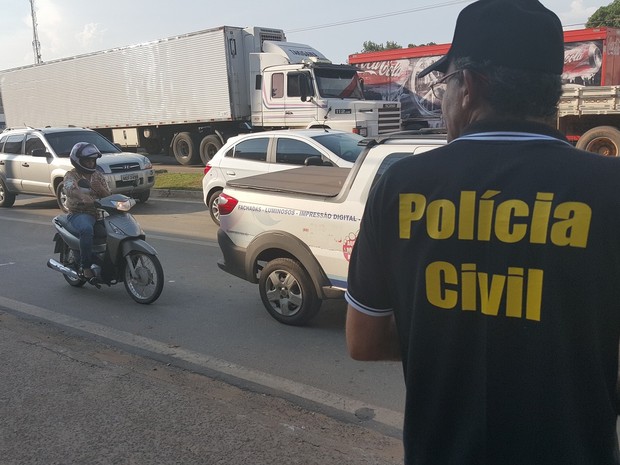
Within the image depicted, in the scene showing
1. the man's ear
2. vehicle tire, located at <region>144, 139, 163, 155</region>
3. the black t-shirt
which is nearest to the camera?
the black t-shirt

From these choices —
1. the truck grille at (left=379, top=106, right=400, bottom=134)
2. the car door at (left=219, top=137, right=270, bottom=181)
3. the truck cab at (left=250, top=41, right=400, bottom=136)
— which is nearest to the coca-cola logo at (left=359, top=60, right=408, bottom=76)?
the truck cab at (left=250, top=41, right=400, bottom=136)

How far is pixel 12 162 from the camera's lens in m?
13.4

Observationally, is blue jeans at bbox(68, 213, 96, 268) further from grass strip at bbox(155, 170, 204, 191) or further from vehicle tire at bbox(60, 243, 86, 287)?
grass strip at bbox(155, 170, 204, 191)

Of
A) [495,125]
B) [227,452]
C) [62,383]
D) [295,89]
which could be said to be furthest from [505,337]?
[295,89]

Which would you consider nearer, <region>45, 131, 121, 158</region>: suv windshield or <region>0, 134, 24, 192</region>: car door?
<region>45, 131, 121, 158</region>: suv windshield

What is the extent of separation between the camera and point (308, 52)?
59.0ft

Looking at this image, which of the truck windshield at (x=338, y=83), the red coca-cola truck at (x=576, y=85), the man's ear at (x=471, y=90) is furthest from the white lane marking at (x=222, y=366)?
the truck windshield at (x=338, y=83)

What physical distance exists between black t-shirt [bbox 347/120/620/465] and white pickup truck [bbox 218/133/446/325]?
11.5ft

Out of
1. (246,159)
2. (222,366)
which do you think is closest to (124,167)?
(246,159)

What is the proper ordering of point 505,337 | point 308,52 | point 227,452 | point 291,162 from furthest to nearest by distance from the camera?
1. point 308,52
2. point 291,162
3. point 227,452
4. point 505,337

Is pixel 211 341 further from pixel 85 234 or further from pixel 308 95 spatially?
pixel 308 95

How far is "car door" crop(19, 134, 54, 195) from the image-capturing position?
1264 centimetres

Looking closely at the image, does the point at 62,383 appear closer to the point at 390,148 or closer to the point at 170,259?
the point at 390,148

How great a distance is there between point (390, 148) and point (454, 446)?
12.5ft
